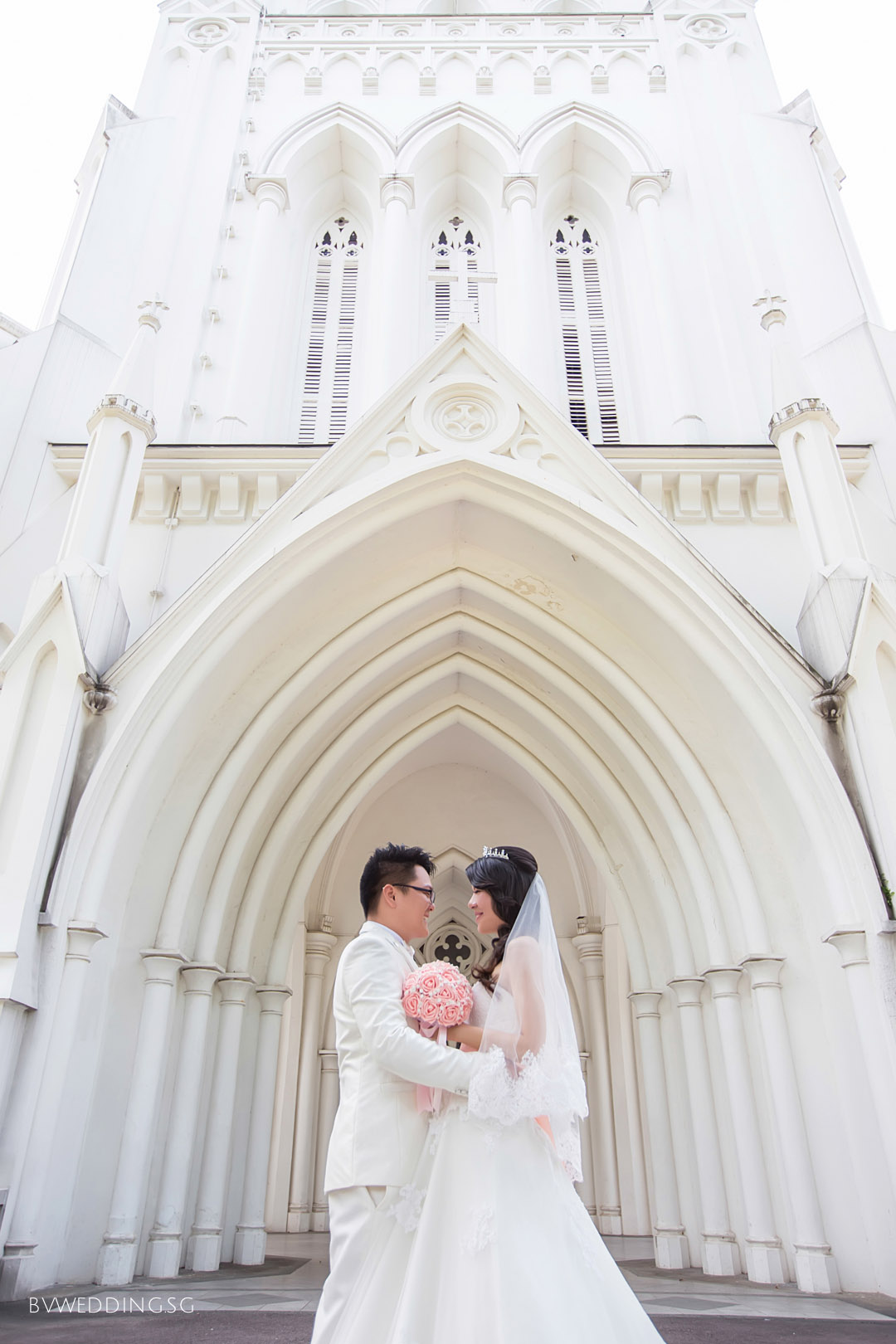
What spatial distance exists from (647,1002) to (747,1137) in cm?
181

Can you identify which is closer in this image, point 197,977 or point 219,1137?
point 219,1137

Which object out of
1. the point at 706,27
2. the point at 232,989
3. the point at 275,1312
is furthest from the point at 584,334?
the point at 275,1312

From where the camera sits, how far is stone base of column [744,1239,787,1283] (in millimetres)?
5727

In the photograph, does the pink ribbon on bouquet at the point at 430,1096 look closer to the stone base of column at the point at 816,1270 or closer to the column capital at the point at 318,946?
the stone base of column at the point at 816,1270

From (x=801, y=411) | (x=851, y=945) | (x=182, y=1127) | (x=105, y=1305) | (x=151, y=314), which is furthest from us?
(x=151, y=314)

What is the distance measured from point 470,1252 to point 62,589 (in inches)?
201

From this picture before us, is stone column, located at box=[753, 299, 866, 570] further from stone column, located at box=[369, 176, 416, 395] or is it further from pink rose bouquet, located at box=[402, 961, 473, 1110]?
pink rose bouquet, located at box=[402, 961, 473, 1110]

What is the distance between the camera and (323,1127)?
1027 centimetres

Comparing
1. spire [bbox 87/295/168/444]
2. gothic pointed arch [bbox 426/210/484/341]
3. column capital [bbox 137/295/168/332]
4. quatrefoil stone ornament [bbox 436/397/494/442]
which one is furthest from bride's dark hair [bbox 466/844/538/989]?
gothic pointed arch [bbox 426/210/484/341]

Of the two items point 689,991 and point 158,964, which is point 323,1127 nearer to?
point 158,964

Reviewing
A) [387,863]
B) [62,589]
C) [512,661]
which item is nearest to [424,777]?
[512,661]

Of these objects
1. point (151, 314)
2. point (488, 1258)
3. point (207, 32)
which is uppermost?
point (207, 32)

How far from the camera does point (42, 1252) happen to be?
4.96 m

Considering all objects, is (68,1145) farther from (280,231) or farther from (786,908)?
(280,231)
